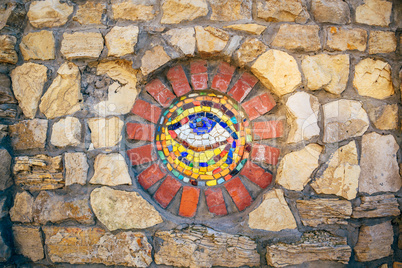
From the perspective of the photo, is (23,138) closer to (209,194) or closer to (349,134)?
(209,194)

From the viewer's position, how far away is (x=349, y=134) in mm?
1763

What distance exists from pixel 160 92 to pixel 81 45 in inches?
24.0

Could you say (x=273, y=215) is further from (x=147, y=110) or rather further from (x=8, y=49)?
(x=8, y=49)

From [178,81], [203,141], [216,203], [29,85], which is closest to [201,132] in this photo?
[203,141]

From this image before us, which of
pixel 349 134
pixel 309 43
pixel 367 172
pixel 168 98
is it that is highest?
pixel 309 43

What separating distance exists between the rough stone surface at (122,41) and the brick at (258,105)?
86 cm

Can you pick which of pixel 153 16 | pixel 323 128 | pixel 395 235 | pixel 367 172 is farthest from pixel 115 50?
pixel 395 235

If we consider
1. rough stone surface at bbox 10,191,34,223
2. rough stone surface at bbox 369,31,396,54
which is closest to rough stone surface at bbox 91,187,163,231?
rough stone surface at bbox 10,191,34,223

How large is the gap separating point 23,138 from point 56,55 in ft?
2.02

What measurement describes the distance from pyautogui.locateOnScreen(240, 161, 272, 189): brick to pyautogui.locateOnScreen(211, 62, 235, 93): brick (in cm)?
57

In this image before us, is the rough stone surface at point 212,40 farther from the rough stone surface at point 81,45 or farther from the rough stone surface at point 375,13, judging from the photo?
the rough stone surface at point 375,13

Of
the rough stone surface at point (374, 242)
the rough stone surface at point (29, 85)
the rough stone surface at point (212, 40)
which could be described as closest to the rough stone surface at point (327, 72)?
the rough stone surface at point (212, 40)

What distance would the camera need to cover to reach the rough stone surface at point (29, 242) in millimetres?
1833

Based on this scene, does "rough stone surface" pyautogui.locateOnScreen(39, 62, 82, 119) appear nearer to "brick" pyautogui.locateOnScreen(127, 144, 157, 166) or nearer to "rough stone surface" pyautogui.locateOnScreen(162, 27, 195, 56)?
"brick" pyautogui.locateOnScreen(127, 144, 157, 166)
